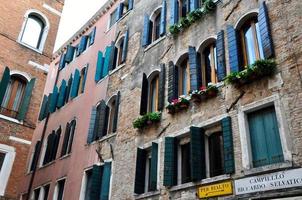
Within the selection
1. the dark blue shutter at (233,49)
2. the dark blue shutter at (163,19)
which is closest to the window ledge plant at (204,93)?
the dark blue shutter at (233,49)

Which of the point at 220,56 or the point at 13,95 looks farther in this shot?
the point at 13,95

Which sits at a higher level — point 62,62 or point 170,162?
point 62,62

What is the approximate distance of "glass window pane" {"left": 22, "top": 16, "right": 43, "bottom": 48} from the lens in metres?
13.7

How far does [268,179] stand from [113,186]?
6280 millimetres

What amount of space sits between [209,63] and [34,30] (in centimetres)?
794

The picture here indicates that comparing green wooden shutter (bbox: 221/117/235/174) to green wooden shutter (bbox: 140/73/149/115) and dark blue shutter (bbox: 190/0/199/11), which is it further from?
dark blue shutter (bbox: 190/0/199/11)

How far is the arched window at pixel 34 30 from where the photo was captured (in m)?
13.6

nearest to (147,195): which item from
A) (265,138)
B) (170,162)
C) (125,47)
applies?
(170,162)

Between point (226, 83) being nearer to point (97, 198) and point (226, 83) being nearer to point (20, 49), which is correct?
point (97, 198)

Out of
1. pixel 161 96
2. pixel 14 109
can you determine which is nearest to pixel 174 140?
pixel 161 96

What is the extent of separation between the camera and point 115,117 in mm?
13656

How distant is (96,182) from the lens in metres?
12.5

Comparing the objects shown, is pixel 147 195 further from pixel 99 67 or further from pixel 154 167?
pixel 99 67

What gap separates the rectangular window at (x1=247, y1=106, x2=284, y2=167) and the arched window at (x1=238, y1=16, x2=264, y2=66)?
1.71 meters
